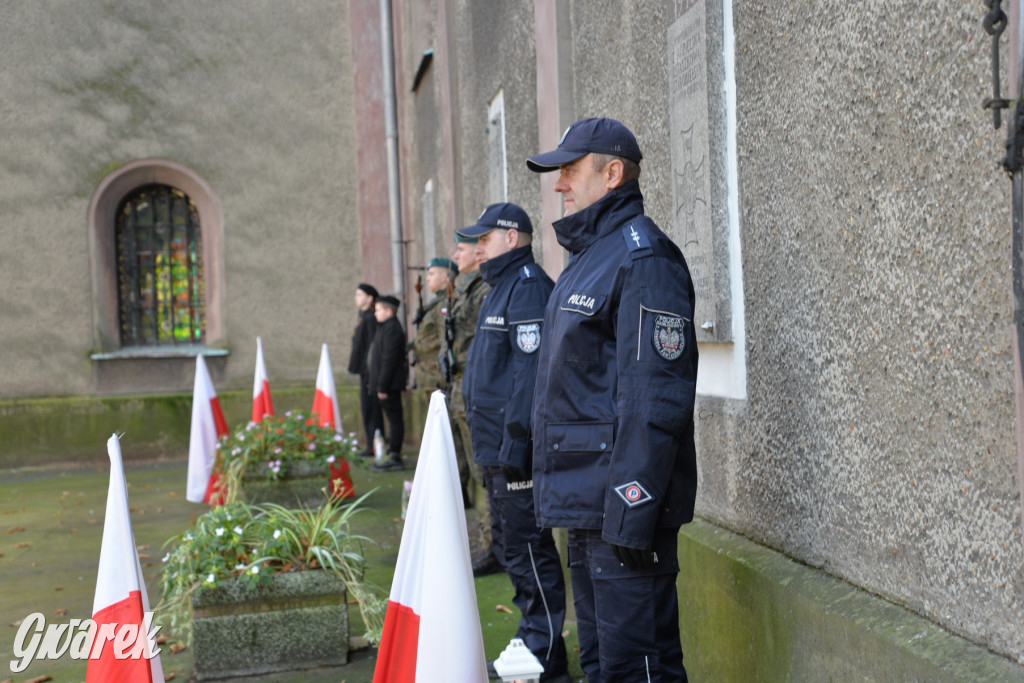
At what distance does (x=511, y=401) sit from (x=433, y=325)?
4.66 meters

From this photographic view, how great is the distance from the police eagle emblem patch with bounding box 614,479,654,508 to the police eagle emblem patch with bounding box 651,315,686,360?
34 cm

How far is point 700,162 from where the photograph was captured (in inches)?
144

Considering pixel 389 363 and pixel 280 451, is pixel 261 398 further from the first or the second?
pixel 280 451

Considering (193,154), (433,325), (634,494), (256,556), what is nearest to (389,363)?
(433,325)

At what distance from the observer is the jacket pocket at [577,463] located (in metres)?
2.77

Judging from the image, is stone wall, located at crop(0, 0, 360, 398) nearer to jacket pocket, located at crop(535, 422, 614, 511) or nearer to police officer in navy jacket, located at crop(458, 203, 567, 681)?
police officer in navy jacket, located at crop(458, 203, 567, 681)

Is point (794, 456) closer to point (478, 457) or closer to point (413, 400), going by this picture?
point (478, 457)

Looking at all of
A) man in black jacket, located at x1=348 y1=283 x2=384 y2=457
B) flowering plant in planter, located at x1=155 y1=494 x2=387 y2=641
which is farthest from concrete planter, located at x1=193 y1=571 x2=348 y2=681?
man in black jacket, located at x1=348 y1=283 x2=384 y2=457

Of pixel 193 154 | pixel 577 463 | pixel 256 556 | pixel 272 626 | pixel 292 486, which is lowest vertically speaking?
pixel 272 626

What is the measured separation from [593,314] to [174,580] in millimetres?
2911

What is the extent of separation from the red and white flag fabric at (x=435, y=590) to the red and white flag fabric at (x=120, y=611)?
823 mm

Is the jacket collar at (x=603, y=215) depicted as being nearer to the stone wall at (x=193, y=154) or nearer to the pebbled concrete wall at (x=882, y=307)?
the pebbled concrete wall at (x=882, y=307)

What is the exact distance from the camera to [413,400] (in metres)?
13.3

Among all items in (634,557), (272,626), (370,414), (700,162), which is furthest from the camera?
(370,414)
